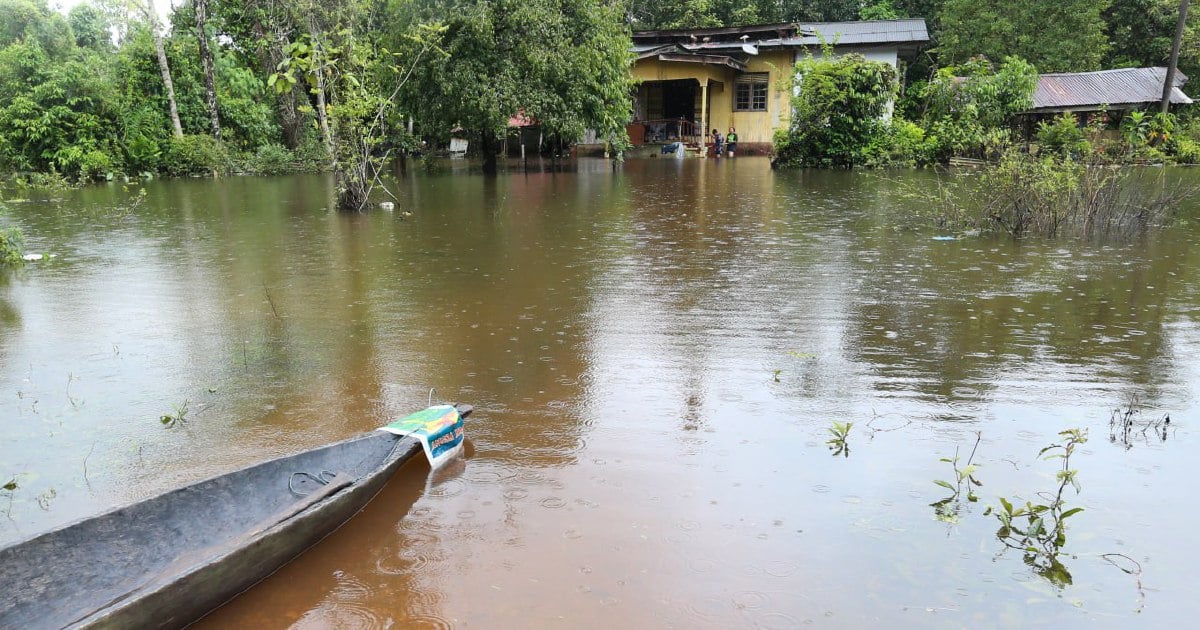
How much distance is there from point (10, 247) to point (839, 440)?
33.4ft

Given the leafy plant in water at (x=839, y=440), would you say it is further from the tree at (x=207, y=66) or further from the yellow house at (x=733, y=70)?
the yellow house at (x=733, y=70)

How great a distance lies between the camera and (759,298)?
796cm

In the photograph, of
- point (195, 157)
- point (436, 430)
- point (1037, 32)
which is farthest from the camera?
point (1037, 32)

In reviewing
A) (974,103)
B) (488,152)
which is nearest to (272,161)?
(488,152)

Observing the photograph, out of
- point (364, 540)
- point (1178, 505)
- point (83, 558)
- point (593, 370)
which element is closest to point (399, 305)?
point (593, 370)

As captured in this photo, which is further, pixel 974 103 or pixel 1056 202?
pixel 974 103

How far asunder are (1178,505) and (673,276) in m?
5.69

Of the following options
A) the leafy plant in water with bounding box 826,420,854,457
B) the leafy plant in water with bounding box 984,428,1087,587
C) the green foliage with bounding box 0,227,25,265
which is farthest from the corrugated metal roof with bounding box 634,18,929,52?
the leafy plant in water with bounding box 984,428,1087,587

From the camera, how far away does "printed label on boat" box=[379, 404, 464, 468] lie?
4.24m

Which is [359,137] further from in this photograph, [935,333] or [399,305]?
[935,333]

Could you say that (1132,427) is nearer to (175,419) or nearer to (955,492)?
(955,492)

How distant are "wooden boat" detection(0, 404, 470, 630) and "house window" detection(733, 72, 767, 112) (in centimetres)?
3023

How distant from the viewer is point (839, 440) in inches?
181

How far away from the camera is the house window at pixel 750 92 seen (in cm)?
3160
